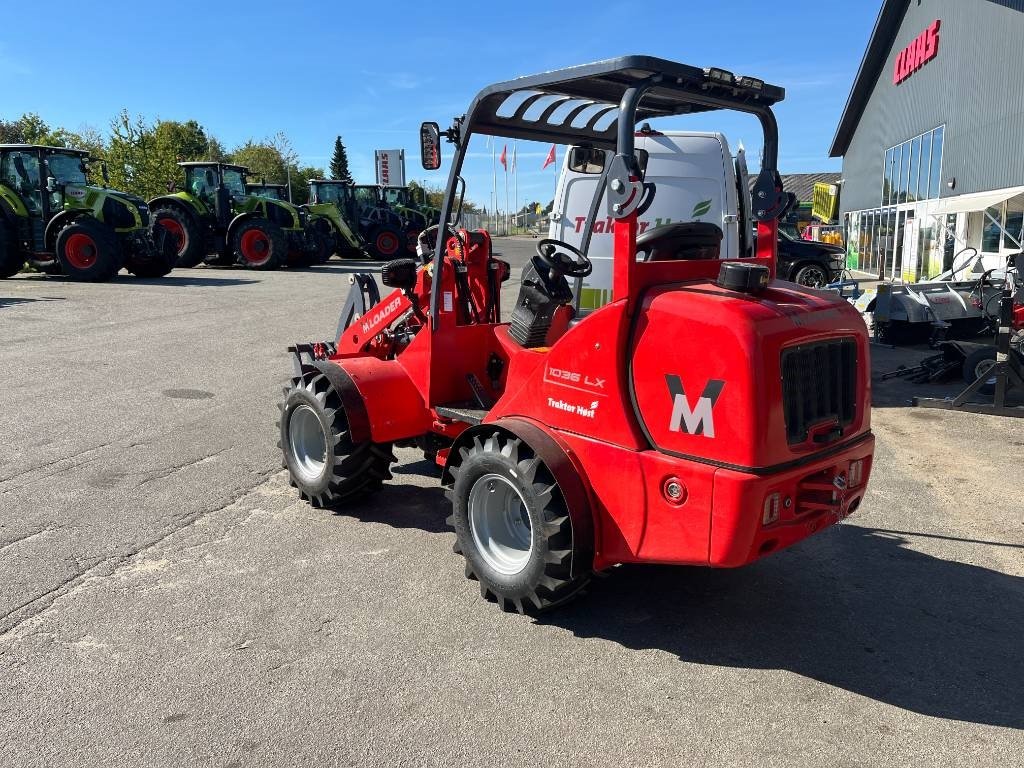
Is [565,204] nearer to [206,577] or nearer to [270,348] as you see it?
[206,577]

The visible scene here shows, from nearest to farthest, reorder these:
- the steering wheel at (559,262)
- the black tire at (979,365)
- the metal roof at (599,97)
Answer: the metal roof at (599,97), the steering wheel at (559,262), the black tire at (979,365)

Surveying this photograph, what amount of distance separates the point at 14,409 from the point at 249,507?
3.56 m

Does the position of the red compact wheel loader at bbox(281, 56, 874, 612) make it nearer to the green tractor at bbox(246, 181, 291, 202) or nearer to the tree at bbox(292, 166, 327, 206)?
the green tractor at bbox(246, 181, 291, 202)

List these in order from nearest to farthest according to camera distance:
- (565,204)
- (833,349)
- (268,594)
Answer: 1. (833,349)
2. (268,594)
3. (565,204)

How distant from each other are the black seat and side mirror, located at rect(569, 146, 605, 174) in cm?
153

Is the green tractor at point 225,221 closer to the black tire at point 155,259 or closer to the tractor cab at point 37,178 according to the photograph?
the black tire at point 155,259

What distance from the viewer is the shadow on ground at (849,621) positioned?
10.7 feet

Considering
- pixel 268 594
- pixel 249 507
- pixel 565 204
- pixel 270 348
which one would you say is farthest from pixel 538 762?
pixel 270 348

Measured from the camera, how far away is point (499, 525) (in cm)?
395

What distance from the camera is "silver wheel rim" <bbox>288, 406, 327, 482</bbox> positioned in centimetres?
516

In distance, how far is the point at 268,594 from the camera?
3943mm

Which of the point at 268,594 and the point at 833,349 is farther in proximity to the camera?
the point at 268,594

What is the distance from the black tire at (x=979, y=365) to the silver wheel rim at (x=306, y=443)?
7224mm

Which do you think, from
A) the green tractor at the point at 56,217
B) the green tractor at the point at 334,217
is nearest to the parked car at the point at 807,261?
the green tractor at the point at 334,217
